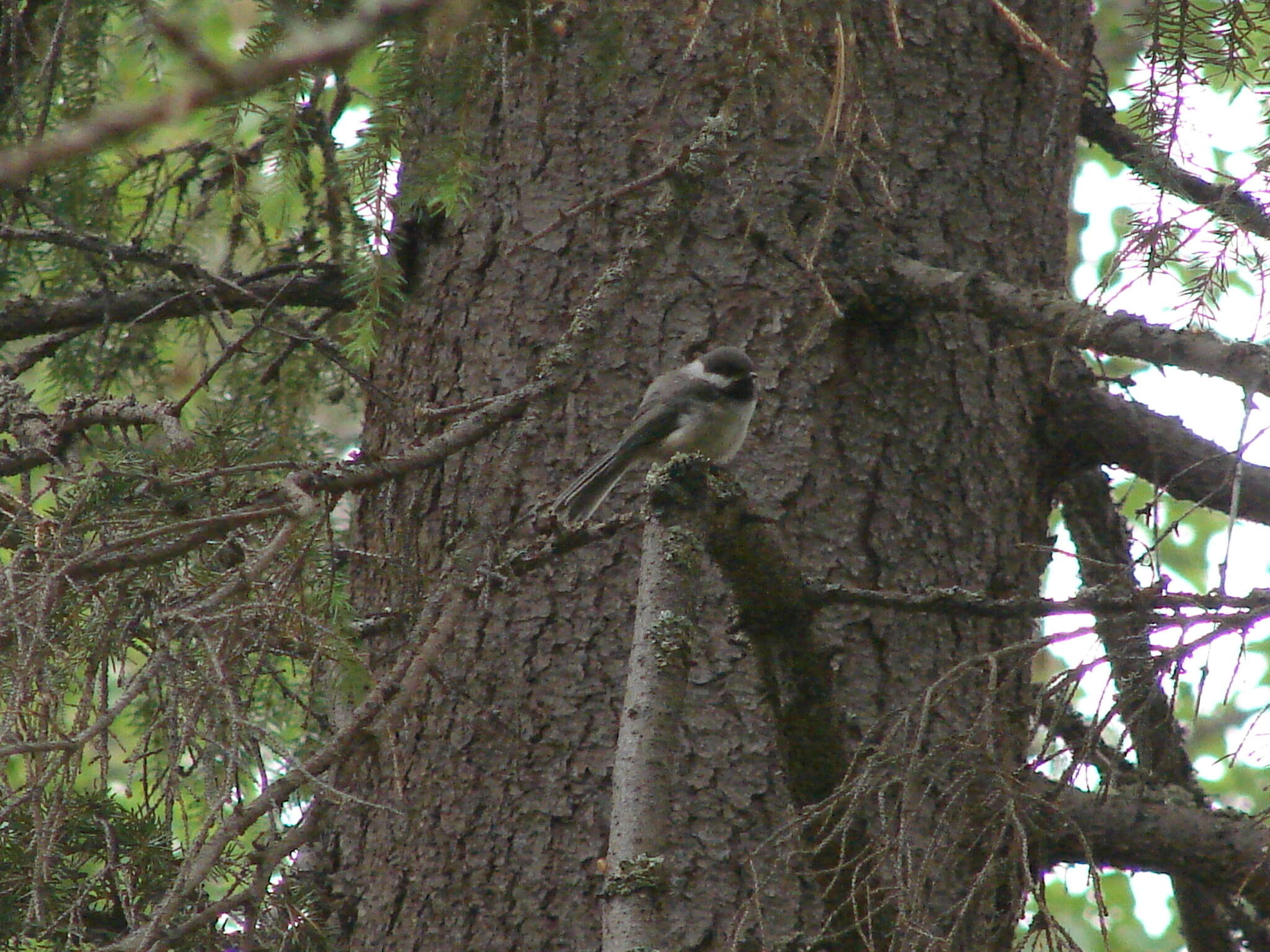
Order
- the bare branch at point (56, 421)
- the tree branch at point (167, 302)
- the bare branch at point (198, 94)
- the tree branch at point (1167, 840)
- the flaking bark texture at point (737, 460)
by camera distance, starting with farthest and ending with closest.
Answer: the tree branch at point (167, 302) → the tree branch at point (1167, 840) → the bare branch at point (56, 421) → the flaking bark texture at point (737, 460) → the bare branch at point (198, 94)

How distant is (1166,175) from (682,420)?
1.27 m

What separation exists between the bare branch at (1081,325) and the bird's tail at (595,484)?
0.75 metres

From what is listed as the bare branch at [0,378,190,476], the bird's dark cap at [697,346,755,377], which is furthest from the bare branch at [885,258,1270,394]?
the bare branch at [0,378,190,476]

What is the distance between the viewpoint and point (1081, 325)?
9.01 feet

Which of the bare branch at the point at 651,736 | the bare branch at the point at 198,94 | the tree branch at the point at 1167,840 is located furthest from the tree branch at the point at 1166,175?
the bare branch at the point at 198,94

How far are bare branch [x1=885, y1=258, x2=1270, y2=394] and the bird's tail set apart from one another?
0.75 metres

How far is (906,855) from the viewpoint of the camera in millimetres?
2115

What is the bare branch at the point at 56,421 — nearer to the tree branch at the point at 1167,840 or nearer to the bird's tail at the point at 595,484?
the bird's tail at the point at 595,484

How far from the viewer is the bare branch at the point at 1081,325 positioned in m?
2.54

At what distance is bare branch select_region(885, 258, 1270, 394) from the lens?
2.54m

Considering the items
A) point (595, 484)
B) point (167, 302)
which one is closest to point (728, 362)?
point (595, 484)

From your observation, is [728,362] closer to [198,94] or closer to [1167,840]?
[1167,840]

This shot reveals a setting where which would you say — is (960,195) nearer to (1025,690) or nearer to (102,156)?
(1025,690)

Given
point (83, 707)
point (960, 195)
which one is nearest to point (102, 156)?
point (83, 707)
